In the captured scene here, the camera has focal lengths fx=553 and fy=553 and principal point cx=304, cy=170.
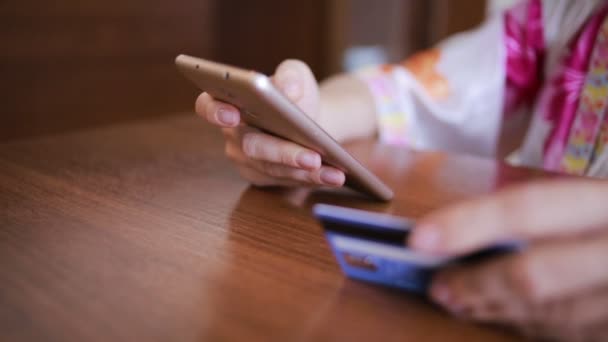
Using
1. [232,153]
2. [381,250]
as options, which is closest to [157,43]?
[232,153]

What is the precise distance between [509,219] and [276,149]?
0.28 meters

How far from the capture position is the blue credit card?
292 mm

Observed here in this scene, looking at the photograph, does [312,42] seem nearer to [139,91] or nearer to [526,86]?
[139,91]

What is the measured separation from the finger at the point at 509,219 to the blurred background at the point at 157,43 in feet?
5.31

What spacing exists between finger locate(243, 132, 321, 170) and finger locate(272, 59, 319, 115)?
7cm

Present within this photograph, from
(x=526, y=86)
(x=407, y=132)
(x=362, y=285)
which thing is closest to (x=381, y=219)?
(x=362, y=285)

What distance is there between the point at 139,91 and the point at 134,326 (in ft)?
6.05

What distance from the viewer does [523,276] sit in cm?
27

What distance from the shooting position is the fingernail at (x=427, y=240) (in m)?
0.27

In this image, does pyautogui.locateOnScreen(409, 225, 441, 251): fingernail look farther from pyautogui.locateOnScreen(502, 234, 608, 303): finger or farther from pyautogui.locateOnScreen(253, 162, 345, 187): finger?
pyautogui.locateOnScreen(253, 162, 345, 187): finger

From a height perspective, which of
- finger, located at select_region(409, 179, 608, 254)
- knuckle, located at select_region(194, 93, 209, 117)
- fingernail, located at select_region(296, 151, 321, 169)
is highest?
finger, located at select_region(409, 179, 608, 254)

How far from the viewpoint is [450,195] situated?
575 millimetres

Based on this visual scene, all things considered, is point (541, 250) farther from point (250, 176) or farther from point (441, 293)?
point (250, 176)

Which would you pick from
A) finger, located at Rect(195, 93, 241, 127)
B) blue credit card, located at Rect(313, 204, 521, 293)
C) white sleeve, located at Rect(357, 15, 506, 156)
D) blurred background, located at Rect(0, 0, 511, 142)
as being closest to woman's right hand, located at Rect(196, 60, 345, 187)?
finger, located at Rect(195, 93, 241, 127)
